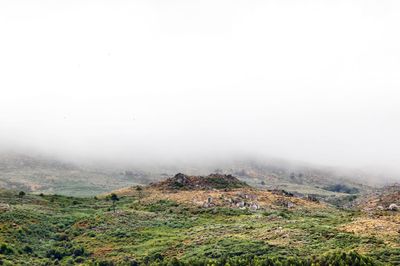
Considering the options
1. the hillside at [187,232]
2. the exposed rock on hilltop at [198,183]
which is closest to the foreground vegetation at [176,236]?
the hillside at [187,232]

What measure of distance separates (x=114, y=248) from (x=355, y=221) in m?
49.3

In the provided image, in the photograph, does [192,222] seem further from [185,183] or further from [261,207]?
[185,183]

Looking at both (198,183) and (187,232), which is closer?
(187,232)

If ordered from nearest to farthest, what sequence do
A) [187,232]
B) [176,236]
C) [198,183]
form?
[176,236] → [187,232] → [198,183]

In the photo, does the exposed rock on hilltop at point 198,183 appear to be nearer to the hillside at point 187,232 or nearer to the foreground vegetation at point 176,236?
the hillside at point 187,232

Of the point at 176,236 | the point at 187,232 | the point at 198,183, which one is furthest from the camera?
the point at 198,183

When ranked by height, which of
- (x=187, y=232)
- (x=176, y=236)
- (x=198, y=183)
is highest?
(x=198, y=183)

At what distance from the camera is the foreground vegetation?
7831cm

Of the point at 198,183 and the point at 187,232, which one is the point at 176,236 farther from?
the point at 198,183

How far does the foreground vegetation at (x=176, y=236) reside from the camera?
78.3 meters

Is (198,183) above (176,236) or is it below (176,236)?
above

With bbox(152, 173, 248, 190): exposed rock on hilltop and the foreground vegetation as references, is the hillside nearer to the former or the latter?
the foreground vegetation

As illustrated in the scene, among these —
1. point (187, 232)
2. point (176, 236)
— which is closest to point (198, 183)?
point (187, 232)

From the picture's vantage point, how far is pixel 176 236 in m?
103
